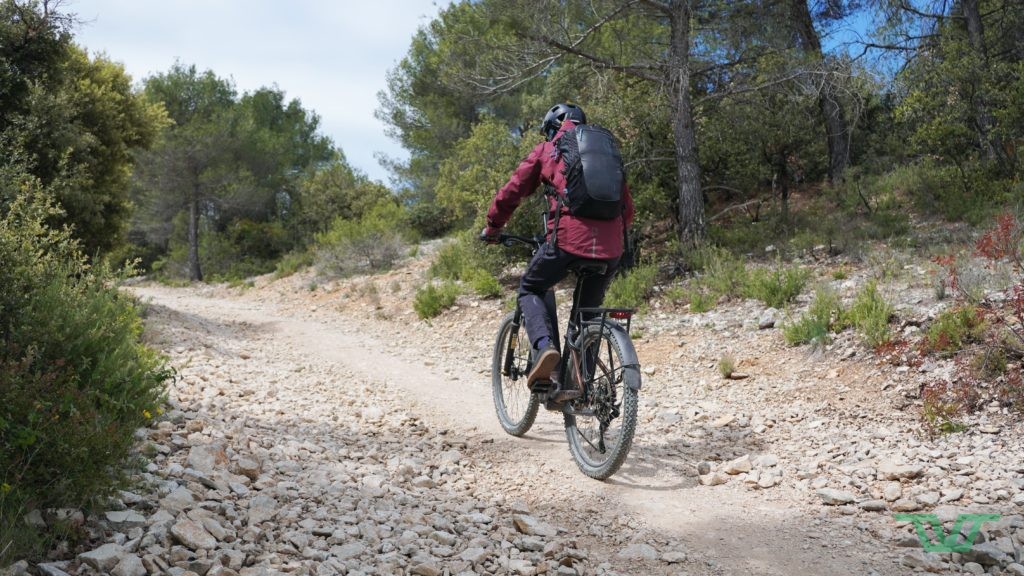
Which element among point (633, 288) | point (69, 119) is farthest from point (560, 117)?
point (69, 119)

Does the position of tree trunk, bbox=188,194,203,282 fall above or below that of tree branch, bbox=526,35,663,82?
below

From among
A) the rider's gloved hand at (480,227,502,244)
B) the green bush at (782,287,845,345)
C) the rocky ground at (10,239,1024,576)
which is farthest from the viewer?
the green bush at (782,287,845,345)

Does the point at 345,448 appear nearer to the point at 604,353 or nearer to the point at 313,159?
the point at 604,353

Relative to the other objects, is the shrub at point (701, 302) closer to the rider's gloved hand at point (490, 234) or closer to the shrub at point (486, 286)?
the shrub at point (486, 286)

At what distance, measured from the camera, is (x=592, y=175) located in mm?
4152

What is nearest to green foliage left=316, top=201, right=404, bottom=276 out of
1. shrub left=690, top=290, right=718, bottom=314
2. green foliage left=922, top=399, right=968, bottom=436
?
shrub left=690, top=290, right=718, bottom=314

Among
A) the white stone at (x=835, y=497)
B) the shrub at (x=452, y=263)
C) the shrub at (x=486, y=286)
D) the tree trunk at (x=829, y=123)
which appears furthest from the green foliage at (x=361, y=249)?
the white stone at (x=835, y=497)

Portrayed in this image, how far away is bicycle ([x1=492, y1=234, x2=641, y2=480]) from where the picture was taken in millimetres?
3990

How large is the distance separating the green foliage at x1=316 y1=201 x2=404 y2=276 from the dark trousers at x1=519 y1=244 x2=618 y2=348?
1302 cm

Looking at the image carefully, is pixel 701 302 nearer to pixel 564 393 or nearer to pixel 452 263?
pixel 564 393

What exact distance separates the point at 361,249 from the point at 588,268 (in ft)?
46.2

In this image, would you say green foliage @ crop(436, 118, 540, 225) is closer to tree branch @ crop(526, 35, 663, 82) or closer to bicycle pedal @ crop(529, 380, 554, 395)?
tree branch @ crop(526, 35, 663, 82)

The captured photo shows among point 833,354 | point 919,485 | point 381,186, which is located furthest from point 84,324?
point 381,186

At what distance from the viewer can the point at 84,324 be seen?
3.70 meters
